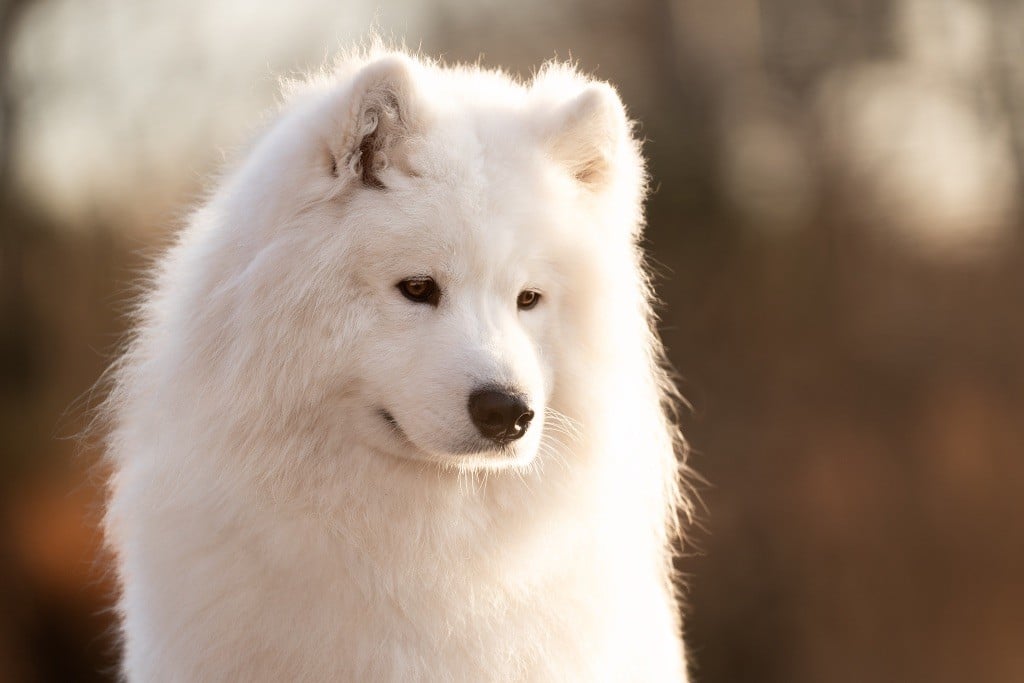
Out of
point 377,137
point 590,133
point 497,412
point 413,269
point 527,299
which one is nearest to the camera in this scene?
point 497,412

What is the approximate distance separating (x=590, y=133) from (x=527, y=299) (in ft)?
2.04

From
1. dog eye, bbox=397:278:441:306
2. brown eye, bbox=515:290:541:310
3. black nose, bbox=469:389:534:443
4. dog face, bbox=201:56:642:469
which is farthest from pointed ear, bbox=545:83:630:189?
black nose, bbox=469:389:534:443

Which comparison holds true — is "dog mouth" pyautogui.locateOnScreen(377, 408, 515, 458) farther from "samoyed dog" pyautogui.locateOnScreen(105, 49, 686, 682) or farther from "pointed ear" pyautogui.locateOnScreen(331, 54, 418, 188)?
"pointed ear" pyautogui.locateOnScreen(331, 54, 418, 188)

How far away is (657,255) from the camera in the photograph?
36.1 feet

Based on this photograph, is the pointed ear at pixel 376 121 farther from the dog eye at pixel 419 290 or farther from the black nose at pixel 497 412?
the black nose at pixel 497 412

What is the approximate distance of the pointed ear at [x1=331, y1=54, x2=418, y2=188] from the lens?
9.45 feet

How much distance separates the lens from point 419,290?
114 inches

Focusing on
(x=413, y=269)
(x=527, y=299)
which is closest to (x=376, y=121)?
(x=413, y=269)

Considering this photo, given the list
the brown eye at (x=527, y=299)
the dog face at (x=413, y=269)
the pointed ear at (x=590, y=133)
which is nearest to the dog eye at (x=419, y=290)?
the dog face at (x=413, y=269)

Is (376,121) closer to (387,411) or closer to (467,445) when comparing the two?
(387,411)

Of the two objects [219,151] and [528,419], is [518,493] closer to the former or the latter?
[528,419]

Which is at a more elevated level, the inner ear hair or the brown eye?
the inner ear hair

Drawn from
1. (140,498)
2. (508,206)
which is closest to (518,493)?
(508,206)

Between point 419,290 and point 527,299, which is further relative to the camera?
point 527,299
